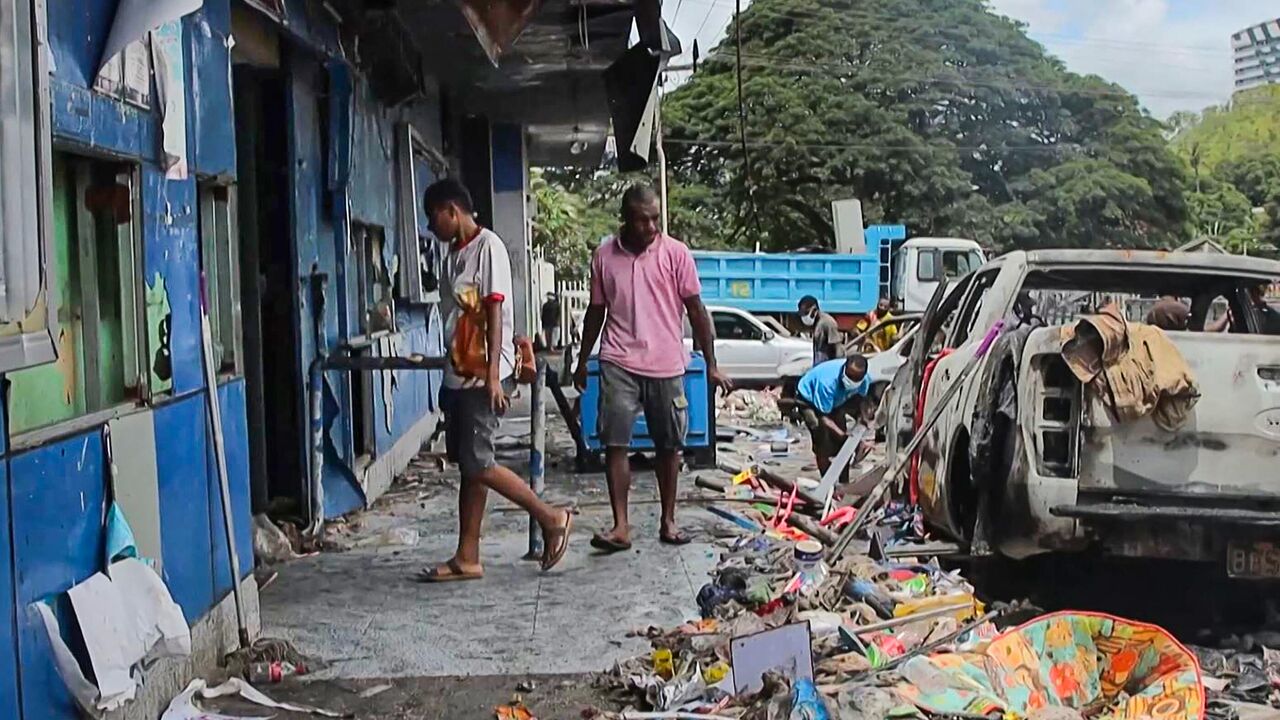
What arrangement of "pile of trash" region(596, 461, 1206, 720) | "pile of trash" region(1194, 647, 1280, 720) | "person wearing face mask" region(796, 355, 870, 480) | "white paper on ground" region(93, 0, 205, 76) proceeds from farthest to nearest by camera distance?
"person wearing face mask" region(796, 355, 870, 480), "pile of trash" region(1194, 647, 1280, 720), "pile of trash" region(596, 461, 1206, 720), "white paper on ground" region(93, 0, 205, 76)

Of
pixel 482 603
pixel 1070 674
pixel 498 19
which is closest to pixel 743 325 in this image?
pixel 498 19

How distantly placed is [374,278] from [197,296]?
4.46 metres

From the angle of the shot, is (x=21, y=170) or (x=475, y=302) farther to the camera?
(x=475, y=302)

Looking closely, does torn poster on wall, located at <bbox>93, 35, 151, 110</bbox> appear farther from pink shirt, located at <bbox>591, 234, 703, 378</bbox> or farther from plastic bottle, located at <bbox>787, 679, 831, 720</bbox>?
pink shirt, located at <bbox>591, 234, 703, 378</bbox>

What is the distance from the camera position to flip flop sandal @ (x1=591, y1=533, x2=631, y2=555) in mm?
6707

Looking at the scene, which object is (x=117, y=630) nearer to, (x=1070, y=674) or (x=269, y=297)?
(x=1070, y=674)

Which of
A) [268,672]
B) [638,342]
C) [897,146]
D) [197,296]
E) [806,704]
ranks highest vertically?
[897,146]

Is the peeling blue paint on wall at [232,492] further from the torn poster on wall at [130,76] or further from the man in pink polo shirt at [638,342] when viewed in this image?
the man in pink polo shirt at [638,342]

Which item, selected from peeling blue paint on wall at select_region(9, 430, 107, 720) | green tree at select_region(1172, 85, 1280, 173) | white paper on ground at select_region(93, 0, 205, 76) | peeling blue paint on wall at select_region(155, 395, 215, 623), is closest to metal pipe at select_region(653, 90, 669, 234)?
peeling blue paint on wall at select_region(155, 395, 215, 623)

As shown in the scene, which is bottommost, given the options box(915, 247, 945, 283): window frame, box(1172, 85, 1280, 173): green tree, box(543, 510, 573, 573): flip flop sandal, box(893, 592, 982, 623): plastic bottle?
box(893, 592, 982, 623): plastic bottle

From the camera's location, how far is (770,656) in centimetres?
407

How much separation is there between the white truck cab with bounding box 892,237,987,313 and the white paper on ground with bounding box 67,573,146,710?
20984 mm

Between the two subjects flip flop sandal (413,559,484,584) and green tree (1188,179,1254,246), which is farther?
green tree (1188,179,1254,246)

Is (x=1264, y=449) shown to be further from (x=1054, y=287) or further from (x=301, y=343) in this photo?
(x=301, y=343)
